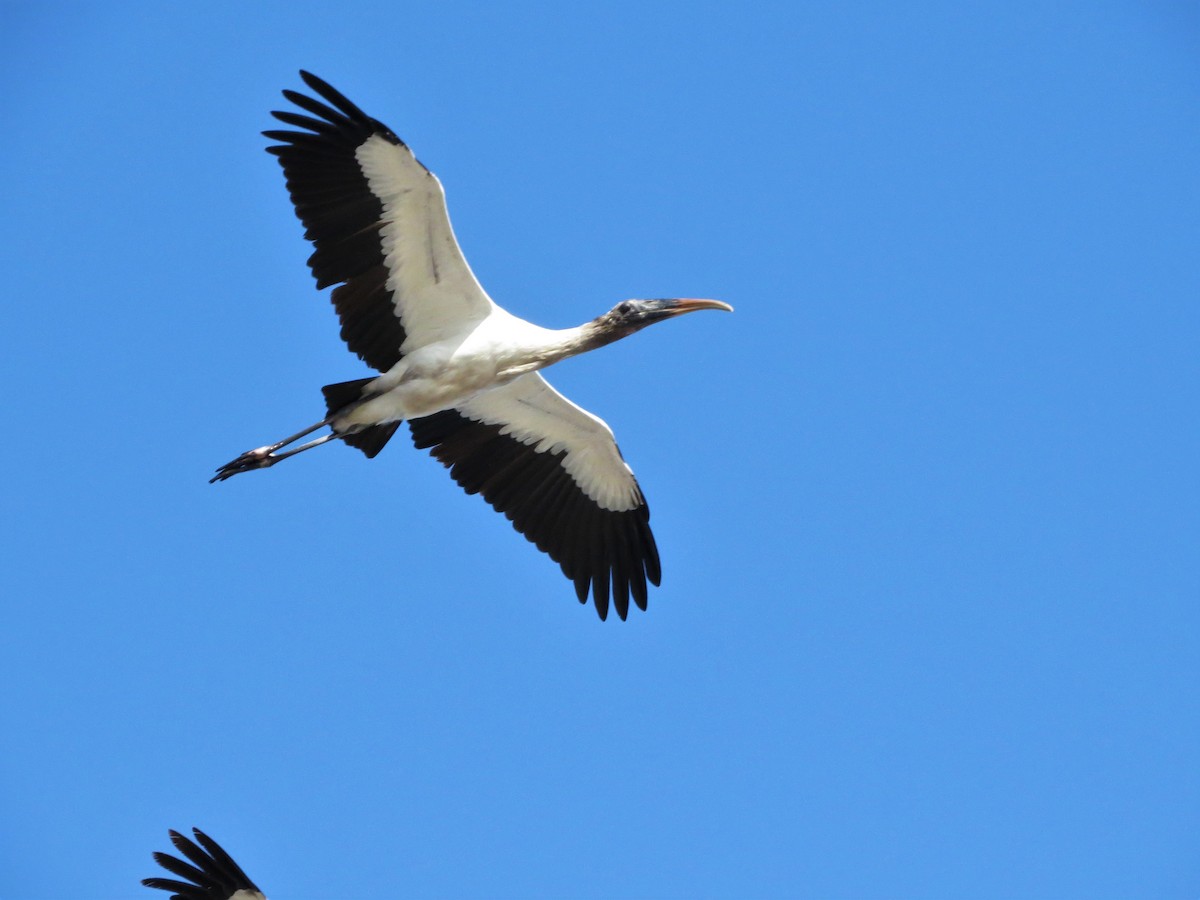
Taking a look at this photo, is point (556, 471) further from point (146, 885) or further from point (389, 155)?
point (146, 885)

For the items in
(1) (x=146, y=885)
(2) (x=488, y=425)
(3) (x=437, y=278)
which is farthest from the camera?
(2) (x=488, y=425)

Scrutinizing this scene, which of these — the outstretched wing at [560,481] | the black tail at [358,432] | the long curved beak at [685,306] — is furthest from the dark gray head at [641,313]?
the black tail at [358,432]

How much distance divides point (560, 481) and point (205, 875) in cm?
576

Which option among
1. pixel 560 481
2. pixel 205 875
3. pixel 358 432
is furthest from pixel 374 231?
pixel 205 875

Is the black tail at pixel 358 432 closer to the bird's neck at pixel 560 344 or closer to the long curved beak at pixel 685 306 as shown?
the bird's neck at pixel 560 344

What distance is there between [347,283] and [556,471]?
3403mm

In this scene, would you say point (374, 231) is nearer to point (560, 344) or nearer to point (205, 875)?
point (560, 344)

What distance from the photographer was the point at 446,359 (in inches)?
612

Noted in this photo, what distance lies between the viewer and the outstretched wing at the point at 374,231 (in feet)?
48.4

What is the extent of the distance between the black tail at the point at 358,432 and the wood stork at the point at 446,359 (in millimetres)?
13

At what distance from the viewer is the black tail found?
619 inches

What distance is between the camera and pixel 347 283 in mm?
15508

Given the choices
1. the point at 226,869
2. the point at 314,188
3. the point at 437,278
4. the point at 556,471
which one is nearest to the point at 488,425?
the point at 556,471

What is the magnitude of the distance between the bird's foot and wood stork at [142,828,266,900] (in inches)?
149
